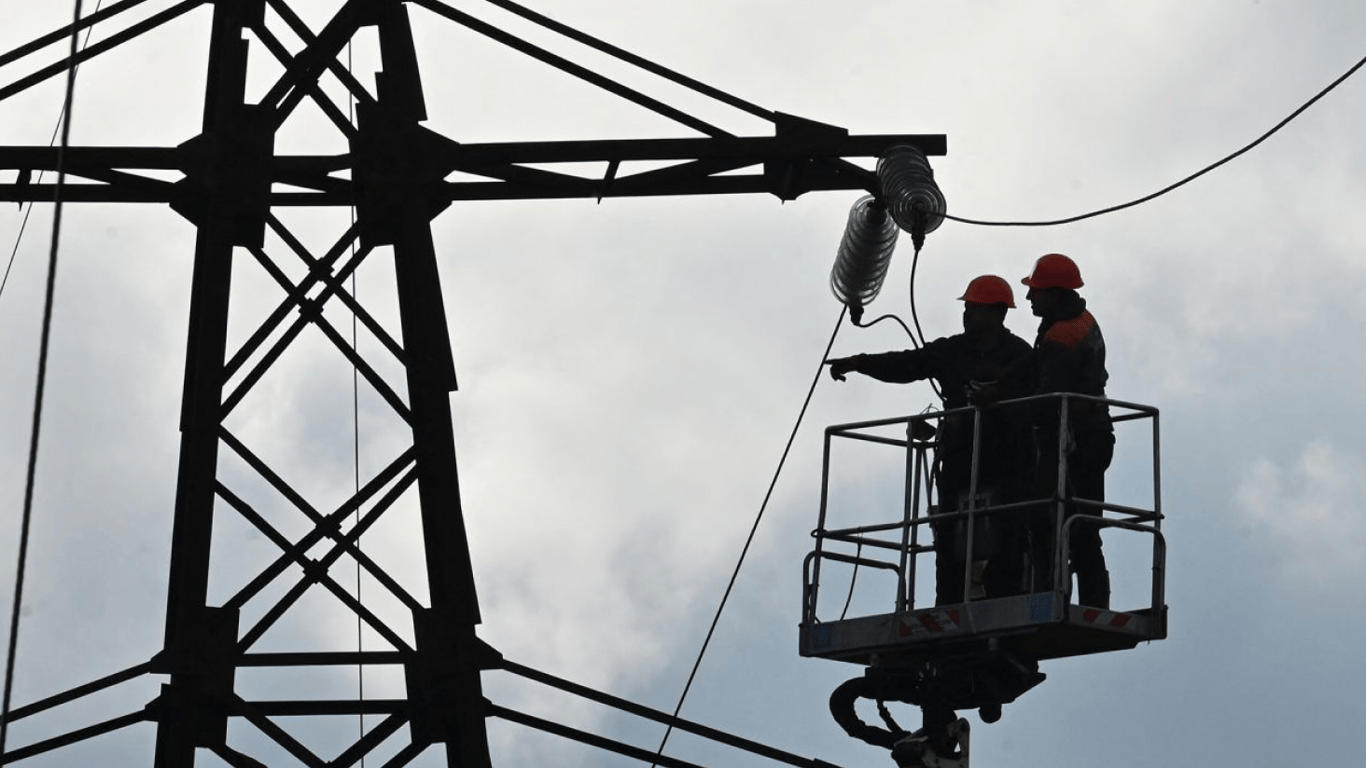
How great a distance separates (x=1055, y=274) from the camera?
50.2ft

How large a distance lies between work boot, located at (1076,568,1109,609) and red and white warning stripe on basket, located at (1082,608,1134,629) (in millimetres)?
68

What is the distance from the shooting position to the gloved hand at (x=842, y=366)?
629 inches

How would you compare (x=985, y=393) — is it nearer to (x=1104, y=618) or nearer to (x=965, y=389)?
(x=965, y=389)

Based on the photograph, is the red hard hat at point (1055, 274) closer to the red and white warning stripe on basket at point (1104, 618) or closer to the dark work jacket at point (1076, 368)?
the dark work jacket at point (1076, 368)

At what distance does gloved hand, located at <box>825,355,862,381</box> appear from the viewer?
1598 cm

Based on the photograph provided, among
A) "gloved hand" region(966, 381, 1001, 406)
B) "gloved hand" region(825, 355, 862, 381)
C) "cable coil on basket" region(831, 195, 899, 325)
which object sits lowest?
"gloved hand" region(966, 381, 1001, 406)

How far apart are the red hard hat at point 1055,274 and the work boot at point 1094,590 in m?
1.64

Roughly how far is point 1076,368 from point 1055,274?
726mm

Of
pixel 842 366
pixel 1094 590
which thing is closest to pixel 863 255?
pixel 842 366

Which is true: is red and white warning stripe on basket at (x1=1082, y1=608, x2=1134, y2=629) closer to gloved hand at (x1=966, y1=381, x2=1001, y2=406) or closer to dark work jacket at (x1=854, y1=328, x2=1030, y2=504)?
dark work jacket at (x1=854, y1=328, x2=1030, y2=504)

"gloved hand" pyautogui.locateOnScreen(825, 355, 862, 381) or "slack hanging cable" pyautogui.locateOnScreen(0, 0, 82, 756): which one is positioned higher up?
"gloved hand" pyautogui.locateOnScreen(825, 355, 862, 381)

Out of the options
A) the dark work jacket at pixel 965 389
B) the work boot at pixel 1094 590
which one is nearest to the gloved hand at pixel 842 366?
the dark work jacket at pixel 965 389

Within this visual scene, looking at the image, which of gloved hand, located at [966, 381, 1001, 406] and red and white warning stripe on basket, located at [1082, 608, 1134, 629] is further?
gloved hand, located at [966, 381, 1001, 406]

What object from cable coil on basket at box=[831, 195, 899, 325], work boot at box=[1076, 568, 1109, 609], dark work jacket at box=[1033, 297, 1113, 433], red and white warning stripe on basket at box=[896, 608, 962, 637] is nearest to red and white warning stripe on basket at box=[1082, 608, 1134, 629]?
work boot at box=[1076, 568, 1109, 609]
